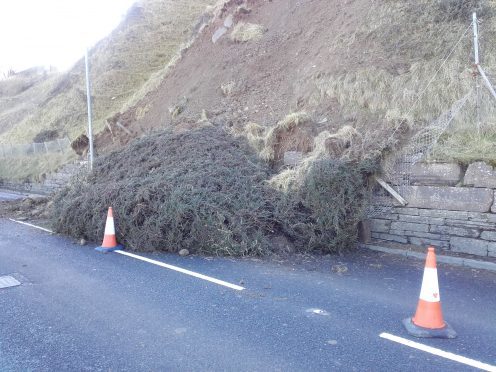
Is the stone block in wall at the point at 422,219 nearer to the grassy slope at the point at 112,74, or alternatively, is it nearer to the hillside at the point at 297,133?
the hillside at the point at 297,133

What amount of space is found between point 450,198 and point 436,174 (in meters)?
0.52

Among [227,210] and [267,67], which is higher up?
[267,67]

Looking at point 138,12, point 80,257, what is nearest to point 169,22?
point 138,12

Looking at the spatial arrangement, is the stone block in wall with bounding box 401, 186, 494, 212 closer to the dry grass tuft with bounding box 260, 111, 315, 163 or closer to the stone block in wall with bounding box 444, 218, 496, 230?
the stone block in wall with bounding box 444, 218, 496, 230

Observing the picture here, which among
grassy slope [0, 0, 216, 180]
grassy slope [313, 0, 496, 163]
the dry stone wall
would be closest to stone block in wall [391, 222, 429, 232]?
the dry stone wall

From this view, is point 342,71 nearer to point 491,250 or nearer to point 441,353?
point 491,250

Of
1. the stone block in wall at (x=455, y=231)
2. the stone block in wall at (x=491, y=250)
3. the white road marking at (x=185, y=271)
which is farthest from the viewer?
the stone block in wall at (x=455, y=231)

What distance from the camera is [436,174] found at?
827cm

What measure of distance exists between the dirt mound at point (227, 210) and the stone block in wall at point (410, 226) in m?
0.81

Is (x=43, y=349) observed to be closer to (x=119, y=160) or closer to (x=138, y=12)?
(x=119, y=160)

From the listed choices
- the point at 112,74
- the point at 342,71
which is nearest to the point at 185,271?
the point at 342,71

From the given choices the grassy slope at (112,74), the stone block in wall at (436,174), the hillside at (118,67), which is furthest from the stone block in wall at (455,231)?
the hillside at (118,67)

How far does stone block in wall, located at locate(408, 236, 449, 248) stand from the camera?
8.07 metres

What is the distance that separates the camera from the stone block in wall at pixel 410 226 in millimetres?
8352
